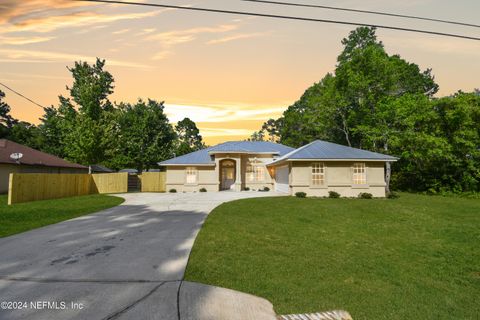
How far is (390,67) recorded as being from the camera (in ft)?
95.9

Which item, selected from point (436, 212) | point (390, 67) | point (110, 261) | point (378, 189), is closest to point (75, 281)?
point (110, 261)

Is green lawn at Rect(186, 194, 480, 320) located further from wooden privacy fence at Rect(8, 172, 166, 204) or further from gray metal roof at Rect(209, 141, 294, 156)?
gray metal roof at Rect(209, 141, 294, 156)

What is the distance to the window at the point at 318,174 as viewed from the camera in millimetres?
23188

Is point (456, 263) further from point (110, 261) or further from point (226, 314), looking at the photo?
point (110, 261)

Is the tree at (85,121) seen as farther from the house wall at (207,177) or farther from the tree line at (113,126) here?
the house wall at (207,177)

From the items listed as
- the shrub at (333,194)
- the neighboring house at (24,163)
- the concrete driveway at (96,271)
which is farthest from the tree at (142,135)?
the concrete driveway at (96,271)

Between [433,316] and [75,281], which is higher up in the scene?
[75,281]

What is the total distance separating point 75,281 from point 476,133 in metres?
33.7

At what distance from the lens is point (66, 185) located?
→ 77.1ft

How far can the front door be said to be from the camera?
104 feet

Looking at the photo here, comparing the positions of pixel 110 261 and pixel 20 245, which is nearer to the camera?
pixel 110 261

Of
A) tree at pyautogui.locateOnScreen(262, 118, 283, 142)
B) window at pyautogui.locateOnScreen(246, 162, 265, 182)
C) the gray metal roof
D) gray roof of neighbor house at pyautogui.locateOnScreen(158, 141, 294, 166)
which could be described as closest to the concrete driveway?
gray roof of neighbor house at pyautogui.locateOnScreen(158, 141, 294, 166)

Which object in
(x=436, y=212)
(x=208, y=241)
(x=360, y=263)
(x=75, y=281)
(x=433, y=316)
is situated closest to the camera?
(x=433, y=316)

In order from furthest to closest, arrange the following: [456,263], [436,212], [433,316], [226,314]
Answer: [436,212] < [456,263] < [433,316] < [226,314]
